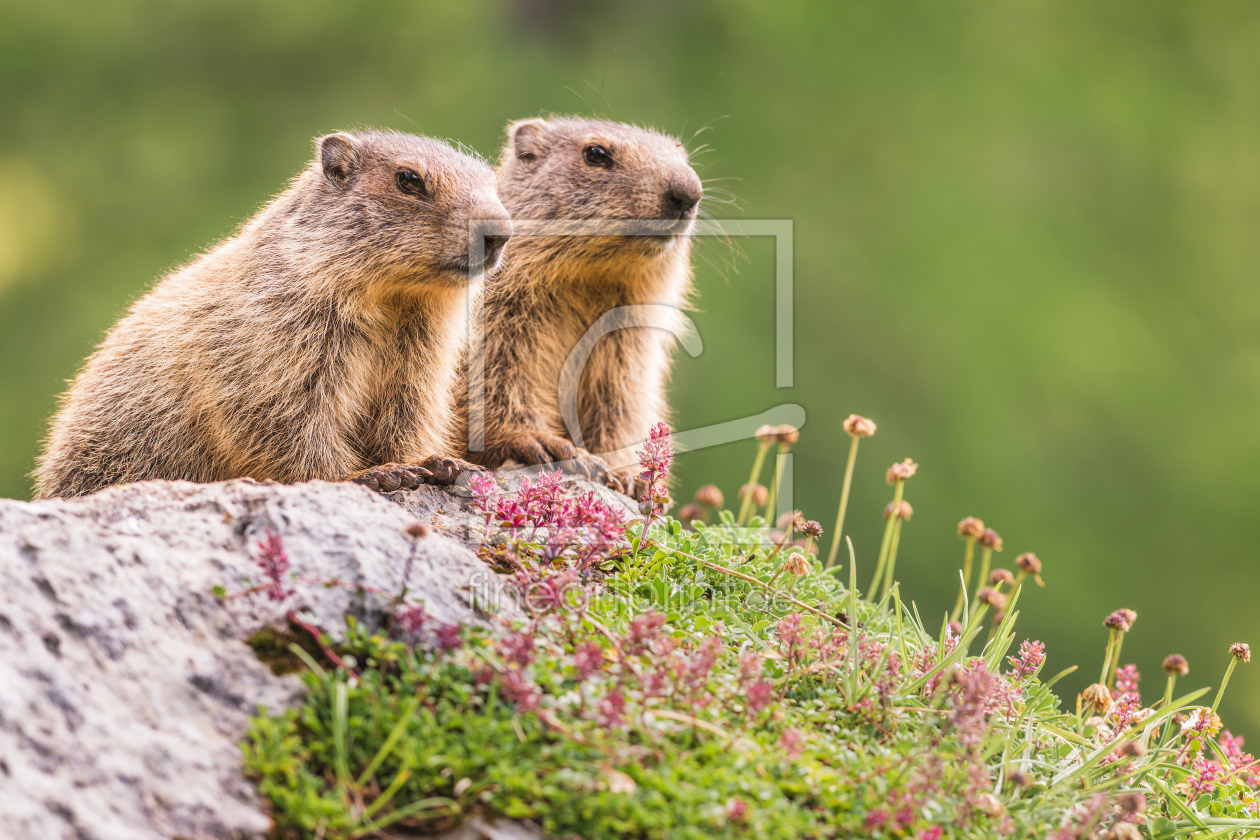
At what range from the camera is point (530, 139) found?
232 inches

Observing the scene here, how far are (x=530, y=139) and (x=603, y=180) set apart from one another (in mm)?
664

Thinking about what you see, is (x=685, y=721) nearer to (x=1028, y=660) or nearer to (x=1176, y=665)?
(x=1028, y=660)

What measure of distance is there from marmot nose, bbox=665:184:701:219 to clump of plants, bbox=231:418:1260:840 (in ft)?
6.72

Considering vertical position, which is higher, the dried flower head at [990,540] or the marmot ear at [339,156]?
the marmot ear at [339,156]

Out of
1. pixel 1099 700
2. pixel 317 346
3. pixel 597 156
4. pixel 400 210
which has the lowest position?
pixel 1099 700

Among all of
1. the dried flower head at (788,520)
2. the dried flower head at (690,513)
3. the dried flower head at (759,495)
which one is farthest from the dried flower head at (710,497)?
the dried flower head at (788,520)

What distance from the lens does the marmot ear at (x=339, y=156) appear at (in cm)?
446

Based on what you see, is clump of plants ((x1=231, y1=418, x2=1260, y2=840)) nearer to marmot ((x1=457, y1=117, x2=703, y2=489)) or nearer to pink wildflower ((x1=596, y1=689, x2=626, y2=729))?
pink wildflower ((x1=596, y1=689, x2=626, y2=729))

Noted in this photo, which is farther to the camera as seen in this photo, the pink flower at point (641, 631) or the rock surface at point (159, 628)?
the pink flower at point (641, 631)

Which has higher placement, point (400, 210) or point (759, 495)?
point (400, 210)

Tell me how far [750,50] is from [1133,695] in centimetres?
911

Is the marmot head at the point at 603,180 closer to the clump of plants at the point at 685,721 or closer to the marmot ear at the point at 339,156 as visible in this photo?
the marmot ear at the point at 339,156

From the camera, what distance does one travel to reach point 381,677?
8.47 feet

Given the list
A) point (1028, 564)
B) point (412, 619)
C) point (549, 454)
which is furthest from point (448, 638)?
point (1028, 564)
